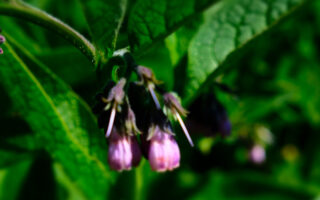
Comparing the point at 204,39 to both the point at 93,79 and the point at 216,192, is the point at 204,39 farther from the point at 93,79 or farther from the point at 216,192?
the point at 216,192

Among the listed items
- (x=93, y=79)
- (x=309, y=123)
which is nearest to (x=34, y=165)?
(x=93, y=79)

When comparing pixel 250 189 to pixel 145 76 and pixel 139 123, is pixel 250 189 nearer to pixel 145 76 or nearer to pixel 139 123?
pixel 139 123

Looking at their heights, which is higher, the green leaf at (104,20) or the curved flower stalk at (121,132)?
the green leaf at (104,20)

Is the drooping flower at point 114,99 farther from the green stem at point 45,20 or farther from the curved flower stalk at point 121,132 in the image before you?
the green stem at point 45,20

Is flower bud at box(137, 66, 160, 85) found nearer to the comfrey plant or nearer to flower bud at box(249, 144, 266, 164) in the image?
the comfrey plant

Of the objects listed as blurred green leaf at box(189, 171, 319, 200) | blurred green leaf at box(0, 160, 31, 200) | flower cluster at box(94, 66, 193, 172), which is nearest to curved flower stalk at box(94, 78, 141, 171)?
flower cluster at box(94, 66, 193, 172)

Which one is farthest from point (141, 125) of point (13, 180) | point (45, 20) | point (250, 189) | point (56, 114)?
point (250, 189)

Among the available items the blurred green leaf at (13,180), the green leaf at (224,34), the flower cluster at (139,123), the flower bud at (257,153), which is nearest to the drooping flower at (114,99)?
the flower cluster at (139,123)
